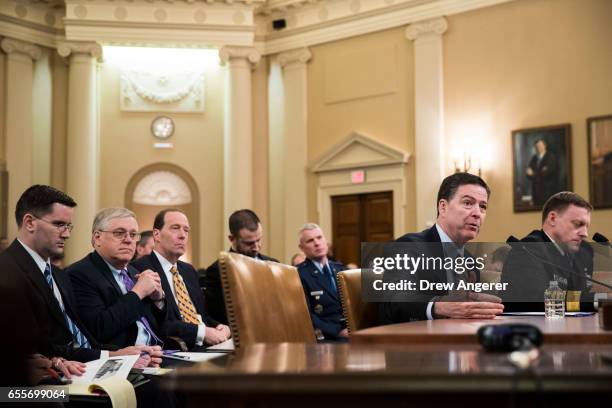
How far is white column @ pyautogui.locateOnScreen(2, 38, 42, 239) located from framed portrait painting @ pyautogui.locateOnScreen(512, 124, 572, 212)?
781 centimetres

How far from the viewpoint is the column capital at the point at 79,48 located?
41.9ft

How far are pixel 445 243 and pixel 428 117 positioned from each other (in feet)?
28.4

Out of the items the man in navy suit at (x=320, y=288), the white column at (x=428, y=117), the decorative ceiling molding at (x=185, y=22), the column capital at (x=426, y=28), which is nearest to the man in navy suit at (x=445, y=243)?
the man in navy suit at (x=320, y=288)

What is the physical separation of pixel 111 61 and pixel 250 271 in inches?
472

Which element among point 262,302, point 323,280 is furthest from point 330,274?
point 262,302

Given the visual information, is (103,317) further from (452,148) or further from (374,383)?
(452,148)

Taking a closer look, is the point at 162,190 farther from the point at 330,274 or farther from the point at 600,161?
the point at 330,274

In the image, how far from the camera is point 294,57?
13117mm

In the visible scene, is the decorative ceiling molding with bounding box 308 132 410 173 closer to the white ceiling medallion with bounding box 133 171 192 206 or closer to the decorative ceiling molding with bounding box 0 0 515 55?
the decorative ceiling molding with bounding box 0 0 515 55

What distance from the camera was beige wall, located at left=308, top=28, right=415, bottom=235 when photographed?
1205cm

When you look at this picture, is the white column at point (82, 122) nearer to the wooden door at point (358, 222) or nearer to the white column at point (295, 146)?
the white column at point (295, 146)

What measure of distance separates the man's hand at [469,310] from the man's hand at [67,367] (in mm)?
1564

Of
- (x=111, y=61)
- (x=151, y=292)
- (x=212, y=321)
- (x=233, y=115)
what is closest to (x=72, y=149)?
(x=111, y=61)

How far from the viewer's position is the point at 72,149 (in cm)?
1283
